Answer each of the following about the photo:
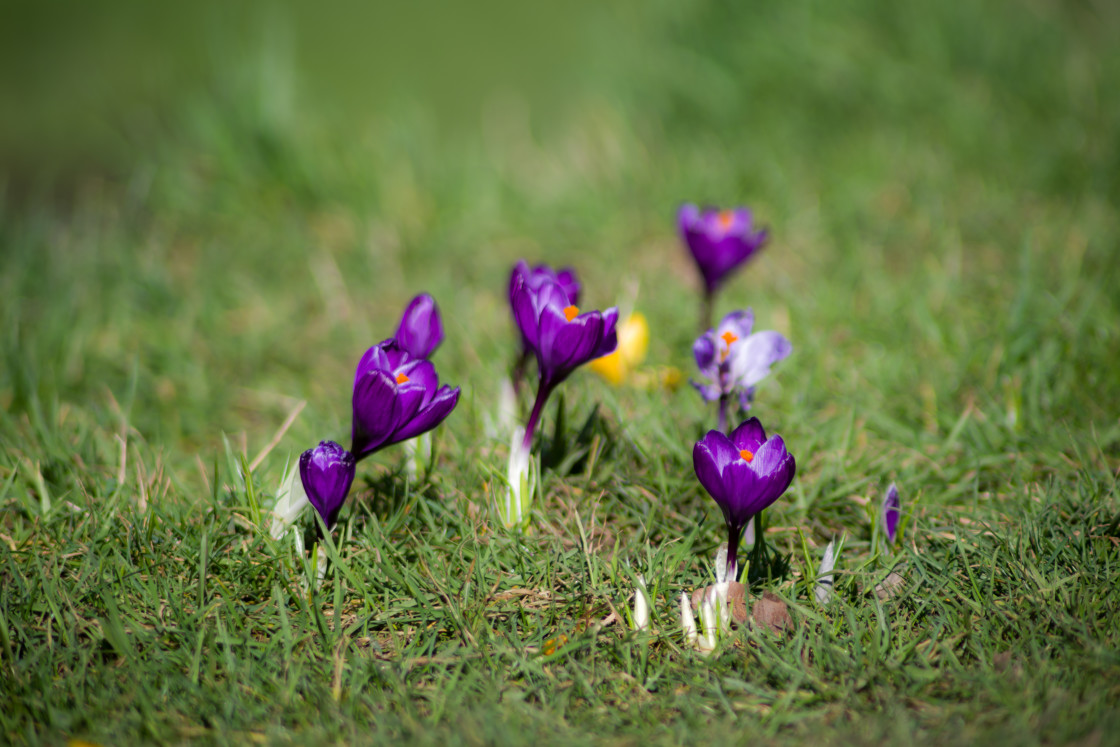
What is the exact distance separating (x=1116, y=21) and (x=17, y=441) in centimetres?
467

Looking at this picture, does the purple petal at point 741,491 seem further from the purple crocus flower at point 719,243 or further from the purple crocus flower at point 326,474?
the purple crocus flower at point 719,243

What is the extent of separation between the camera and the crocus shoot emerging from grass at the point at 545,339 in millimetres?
1578

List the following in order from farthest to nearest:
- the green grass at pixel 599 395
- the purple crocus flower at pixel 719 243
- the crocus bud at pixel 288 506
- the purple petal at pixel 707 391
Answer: the purple crocus flower at pixel 719 243 → the purple petal at pixel 707 391 → the crocus bud at pixel 288 506 → the green grass at pixel 599 395

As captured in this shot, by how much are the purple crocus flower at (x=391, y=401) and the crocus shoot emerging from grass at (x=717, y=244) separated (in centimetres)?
93

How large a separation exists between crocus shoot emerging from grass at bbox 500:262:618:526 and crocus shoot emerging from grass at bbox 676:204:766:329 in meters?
0.66

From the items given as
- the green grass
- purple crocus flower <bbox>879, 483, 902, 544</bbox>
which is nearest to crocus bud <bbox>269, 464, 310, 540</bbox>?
the green grass

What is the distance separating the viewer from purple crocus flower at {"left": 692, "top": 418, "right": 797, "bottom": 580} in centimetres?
144

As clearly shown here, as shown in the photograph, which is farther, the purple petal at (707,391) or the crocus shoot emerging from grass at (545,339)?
the purple petal at (707,391)

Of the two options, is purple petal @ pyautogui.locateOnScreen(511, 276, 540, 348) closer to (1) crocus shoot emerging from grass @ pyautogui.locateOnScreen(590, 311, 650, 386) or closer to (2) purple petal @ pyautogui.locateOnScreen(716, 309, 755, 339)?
(2) purple petal @ pyautogui.locateOnScreen(716, 309, 755, 339)

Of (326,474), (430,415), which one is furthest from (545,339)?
(326,474)

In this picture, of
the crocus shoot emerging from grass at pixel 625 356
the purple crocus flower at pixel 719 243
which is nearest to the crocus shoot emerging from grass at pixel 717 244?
the purple crocus flower at pixel 719 243

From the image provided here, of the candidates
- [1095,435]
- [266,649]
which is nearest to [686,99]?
[1095,435]

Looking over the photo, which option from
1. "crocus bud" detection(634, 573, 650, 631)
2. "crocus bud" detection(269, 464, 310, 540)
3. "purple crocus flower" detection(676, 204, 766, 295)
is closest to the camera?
"crocus bud" detection(634, 573, 650, 631)

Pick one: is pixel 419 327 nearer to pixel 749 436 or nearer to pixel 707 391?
pixel 707 391
